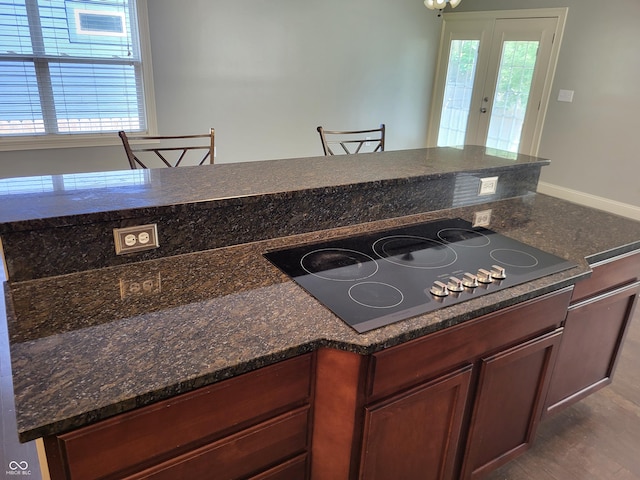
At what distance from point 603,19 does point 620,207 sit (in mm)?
1904

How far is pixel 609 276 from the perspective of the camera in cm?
159

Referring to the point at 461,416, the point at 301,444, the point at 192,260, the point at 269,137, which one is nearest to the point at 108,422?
the point at 301,444

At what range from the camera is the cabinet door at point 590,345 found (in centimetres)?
159

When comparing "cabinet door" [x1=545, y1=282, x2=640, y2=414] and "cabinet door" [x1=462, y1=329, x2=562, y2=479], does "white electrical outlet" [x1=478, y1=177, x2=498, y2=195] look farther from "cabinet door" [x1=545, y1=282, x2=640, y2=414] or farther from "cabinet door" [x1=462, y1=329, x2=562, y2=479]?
"cabinet door" [x1=462, y1=329, x2=562, y2=479]

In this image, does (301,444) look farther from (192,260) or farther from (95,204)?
(95,204)

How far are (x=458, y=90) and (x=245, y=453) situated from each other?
578cm

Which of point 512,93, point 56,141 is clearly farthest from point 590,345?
point 512,93

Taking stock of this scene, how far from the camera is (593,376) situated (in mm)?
A: 1829

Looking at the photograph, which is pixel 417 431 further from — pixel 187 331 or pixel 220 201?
pixel 220 201

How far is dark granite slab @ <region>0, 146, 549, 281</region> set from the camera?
1.12 meters

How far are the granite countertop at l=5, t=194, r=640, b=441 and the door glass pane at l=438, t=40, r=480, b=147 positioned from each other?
4902 millimetres
